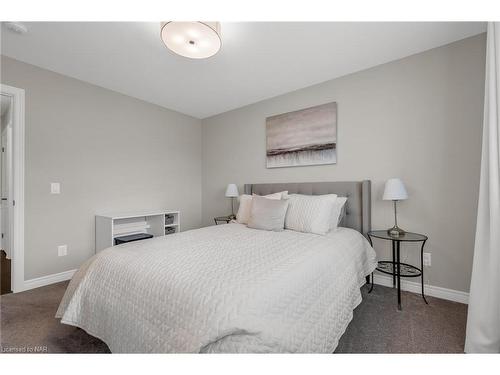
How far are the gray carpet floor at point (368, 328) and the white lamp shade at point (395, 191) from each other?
0.95m

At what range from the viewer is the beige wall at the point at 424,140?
6.50 feet

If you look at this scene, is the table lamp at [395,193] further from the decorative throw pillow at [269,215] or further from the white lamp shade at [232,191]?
the white lamp shade at [232,191]

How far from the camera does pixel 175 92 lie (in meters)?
3.09

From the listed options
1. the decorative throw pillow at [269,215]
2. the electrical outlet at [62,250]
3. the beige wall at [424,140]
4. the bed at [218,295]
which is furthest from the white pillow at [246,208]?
the electrical outlet at [62,250]

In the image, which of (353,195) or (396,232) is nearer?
(396,232)

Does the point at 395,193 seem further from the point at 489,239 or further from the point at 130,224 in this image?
the point at 130,224

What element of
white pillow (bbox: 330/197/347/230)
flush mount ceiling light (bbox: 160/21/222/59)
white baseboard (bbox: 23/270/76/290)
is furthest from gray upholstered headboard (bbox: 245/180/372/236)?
white baseboard (bbox: 23/270/76/290)

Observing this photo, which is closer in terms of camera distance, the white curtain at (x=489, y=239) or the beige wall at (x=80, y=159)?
the white curtain at (x=489, y=239)

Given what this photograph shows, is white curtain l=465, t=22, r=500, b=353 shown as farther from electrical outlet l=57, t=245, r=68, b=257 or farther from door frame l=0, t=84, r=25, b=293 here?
door frame l=0, t=84, r=25, b=293

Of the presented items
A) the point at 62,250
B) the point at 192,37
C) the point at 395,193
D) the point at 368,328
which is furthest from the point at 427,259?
the point at 62,250

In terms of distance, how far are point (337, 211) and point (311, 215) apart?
0.33 meters

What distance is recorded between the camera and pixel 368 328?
167 centimetres
